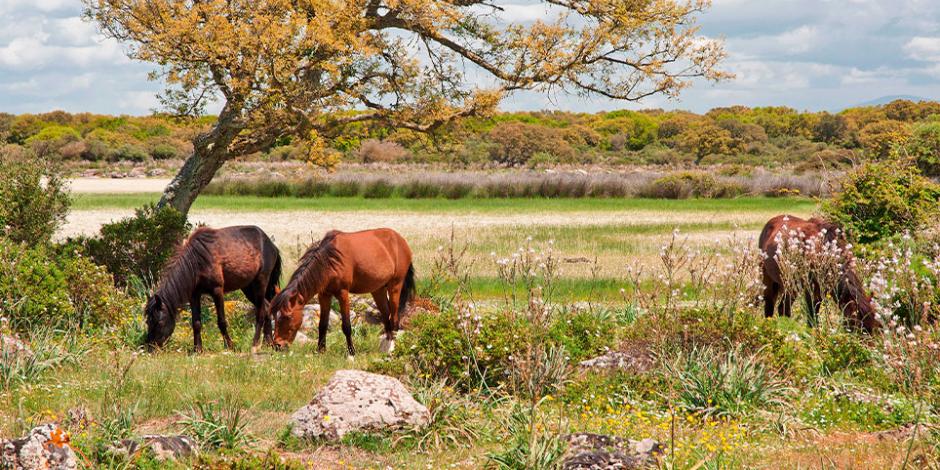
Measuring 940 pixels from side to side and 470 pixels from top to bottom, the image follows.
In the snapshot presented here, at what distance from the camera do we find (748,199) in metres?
49.6

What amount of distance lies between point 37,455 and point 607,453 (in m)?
4.12

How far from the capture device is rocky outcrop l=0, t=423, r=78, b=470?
639 centimetres

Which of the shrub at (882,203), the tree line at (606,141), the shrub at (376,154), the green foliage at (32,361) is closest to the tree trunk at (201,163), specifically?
the green foliage at (32,361)

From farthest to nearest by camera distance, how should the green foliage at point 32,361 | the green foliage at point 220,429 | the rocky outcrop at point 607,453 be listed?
1. the green foliage at point 32,361
2. the green foliage at point 220,429
3. the rocky outcrop at point 607,453

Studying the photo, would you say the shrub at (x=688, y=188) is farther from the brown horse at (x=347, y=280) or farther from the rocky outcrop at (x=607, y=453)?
the rocky outcrop at (x=607, y=453)

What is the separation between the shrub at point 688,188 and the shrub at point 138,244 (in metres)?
37.5

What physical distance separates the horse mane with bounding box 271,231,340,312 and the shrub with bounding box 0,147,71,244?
22.0ft

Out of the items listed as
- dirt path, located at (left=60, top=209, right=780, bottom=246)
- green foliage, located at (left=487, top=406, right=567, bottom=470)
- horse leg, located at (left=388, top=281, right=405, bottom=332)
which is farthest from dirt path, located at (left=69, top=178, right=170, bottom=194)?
green foliage, located at (left=487, top=406, right=567, bottom=470)

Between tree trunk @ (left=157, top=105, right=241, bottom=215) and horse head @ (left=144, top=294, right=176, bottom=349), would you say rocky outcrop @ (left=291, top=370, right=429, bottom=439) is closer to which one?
horse head @ (left=144, top=294, right=176, bottom=349)

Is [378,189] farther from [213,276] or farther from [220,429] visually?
[220,429]

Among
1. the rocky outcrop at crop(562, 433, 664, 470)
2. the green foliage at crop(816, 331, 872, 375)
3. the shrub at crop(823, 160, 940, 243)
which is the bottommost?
the green foliage at crop(816, 331, 872, 375)

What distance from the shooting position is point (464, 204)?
45.1 metres

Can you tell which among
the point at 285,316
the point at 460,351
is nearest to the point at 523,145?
the point at 285,316

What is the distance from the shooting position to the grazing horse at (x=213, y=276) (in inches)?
500
